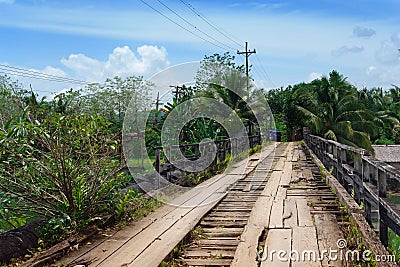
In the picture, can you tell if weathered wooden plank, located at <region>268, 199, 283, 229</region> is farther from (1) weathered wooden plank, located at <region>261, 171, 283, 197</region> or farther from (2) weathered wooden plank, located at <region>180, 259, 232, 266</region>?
(2) weathered wooden plank, located at <region>180, 259, 232, 266</region>

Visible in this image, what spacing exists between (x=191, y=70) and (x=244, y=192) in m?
2.28

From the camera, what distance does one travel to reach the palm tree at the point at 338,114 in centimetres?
2658

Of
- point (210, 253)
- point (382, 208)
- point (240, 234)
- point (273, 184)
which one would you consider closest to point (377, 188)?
point (382, 208)

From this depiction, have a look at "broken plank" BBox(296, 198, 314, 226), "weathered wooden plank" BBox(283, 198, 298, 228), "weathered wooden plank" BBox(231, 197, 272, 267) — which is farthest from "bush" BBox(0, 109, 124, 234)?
"broken plank" BBox(296, 198, 314, 226)

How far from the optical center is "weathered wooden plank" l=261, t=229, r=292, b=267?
13.5 ft

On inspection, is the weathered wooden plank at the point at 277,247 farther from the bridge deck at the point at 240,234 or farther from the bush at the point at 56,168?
the bush at the point at 56,168

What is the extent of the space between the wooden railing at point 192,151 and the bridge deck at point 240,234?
28.2 inches

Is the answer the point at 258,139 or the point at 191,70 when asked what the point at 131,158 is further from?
the point at 258,139

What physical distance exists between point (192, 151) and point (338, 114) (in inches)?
761

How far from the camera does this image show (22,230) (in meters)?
4.53

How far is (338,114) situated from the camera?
93.3 ft

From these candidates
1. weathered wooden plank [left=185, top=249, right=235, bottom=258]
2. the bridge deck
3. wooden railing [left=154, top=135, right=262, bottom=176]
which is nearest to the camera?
the bridge deck

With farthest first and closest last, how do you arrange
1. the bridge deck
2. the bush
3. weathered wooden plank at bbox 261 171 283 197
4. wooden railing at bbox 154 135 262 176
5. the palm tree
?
the palm tree → weathered wooden plank at bbox 261 171 283 197 → wooden railing at bbox 154 135 262 176 → the bush → the bridge deck

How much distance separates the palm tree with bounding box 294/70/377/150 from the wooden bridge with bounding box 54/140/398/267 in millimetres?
19696
